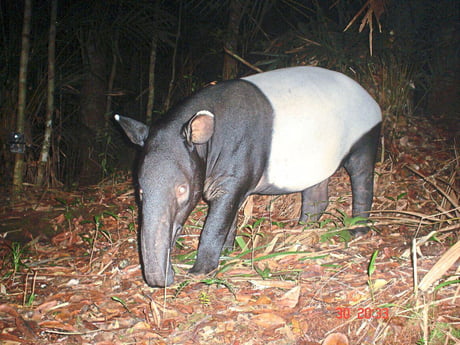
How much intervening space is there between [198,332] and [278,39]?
4473 millimetres

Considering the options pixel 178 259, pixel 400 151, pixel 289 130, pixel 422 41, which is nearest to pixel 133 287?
pixel 178 259

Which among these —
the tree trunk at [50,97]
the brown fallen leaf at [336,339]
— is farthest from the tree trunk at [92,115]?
the brown fallen leaf at [336,339]

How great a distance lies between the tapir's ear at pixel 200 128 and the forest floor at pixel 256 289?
89cm

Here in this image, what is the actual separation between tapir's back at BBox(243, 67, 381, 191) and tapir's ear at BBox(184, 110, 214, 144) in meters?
0.64

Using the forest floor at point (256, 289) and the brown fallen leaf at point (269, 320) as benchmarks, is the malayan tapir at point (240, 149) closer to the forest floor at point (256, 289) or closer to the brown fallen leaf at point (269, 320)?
the forest floor at point (256, 289)

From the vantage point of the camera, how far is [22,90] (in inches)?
205

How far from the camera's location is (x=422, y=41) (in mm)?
5699

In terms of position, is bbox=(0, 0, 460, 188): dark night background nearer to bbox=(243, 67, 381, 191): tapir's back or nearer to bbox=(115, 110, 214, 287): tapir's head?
bbox=(243, 67, 381, 191): tapir's back

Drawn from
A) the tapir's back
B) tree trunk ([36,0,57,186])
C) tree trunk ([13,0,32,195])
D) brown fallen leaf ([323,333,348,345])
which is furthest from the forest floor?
tree trunk ([36,0,57,186])

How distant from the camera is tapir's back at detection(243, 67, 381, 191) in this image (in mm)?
3369

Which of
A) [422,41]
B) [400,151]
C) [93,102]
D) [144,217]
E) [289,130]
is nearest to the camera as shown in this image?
[144,217]

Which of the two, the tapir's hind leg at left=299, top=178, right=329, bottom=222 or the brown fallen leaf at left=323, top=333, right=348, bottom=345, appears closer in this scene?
the brown fallen leaf at left=323, top=333, right=348, bottom=345

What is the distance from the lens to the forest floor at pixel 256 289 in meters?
2.18

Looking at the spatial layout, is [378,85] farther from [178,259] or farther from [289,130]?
[178,259]
